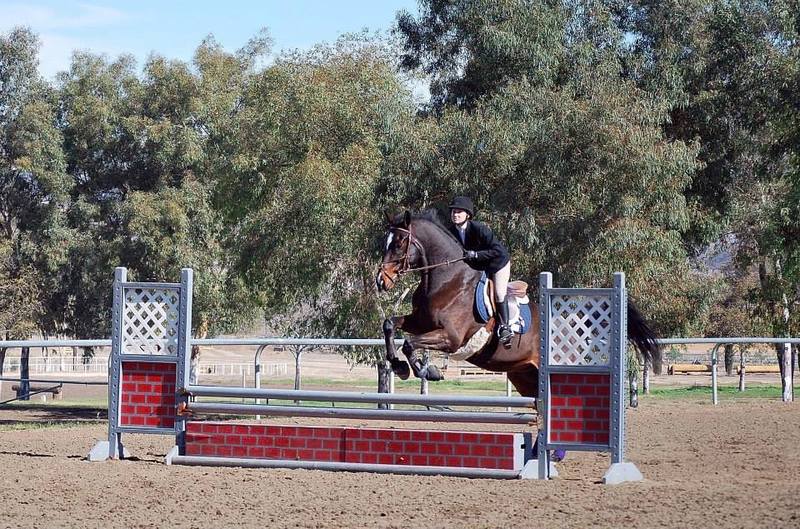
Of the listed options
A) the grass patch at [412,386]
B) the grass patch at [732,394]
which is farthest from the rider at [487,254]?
the grass patch at [412,386]

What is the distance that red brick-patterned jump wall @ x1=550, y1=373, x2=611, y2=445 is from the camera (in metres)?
8.17

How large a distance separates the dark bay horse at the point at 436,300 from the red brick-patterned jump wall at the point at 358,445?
2.05 feet

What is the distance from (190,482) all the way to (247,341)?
640 centimetres

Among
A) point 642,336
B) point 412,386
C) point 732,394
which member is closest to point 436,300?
point 642,336

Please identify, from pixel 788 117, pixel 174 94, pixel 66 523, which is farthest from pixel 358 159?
pixel 174 94

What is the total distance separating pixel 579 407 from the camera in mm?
8250

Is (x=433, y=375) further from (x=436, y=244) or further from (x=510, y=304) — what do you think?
(x=436, y=244)

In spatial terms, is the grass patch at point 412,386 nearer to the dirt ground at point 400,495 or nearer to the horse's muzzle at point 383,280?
the dirt ground at point 400,495

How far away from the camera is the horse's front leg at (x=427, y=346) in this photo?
8898mm

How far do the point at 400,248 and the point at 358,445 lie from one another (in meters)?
1.76

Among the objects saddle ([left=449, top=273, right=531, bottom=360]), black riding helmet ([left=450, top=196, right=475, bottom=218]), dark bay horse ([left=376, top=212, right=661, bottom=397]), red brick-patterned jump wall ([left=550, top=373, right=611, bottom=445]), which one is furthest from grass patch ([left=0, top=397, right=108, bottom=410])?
red brick-patterned jump wall ([left=550, top=373, right=611, bottom=445])

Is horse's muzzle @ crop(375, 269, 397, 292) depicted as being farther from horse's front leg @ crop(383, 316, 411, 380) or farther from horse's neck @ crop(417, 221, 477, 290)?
horse's neck @ crop(417, 221, 477, 290)

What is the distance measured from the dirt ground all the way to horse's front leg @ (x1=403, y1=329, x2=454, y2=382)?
983mm

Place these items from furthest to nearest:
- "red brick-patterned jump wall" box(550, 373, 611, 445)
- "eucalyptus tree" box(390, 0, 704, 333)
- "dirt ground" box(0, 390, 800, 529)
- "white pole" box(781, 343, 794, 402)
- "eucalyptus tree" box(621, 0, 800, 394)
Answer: "eucalyptus tree" box(621, 0, 800, 394) < "eucalyptus tree" box(390, 0, 704, 333) < "white pole" box(781, 343, 794, 402) < "red brick-patterned jump wall" box(550, 373, 611, 445) < "dirt ground" box(0, 390, 800, 529)
